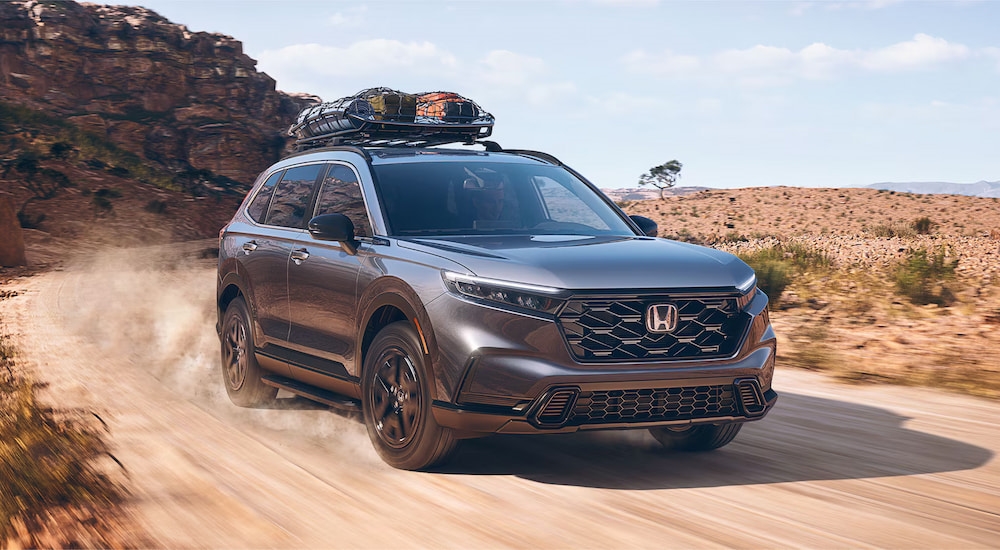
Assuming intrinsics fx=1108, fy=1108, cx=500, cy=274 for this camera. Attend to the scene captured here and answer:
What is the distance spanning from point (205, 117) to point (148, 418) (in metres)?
52.1

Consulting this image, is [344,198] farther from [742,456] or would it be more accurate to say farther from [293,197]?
[742,456]

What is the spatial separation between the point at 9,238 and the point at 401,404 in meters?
18.4

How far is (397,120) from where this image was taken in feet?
26.8

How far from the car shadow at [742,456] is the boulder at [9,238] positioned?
17.8 m

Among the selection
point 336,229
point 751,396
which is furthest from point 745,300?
point 336,229

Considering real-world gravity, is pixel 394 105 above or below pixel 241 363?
above

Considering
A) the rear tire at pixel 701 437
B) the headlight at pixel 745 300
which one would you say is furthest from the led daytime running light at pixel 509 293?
the rear tire at pixel 701 437

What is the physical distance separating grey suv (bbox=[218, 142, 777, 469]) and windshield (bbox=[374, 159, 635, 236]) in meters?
0.01

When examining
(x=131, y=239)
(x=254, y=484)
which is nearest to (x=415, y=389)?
(x=254, y=484)

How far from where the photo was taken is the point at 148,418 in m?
7.58

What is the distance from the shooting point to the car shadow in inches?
231

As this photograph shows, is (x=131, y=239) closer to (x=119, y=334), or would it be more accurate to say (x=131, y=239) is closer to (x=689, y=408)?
(x=119, y=334)

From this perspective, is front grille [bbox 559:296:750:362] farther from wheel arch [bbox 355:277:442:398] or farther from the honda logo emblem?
wheel arch [bbox 355:277:442:398]

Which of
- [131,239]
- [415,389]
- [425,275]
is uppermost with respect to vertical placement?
[425,275]
